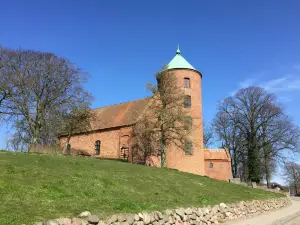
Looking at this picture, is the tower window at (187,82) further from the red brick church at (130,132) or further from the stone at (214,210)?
the stone at (214,210)

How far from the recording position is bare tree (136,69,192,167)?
108ft

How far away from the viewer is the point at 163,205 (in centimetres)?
1385

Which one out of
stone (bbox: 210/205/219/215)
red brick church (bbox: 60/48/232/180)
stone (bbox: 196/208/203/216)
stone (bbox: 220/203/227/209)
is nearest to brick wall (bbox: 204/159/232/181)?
red brick church (bbox: 60/48/232/180)

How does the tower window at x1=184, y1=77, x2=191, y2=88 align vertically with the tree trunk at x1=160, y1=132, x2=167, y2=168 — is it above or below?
above

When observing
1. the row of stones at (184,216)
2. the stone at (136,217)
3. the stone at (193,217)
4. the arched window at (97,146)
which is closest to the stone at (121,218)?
the row of stones at (184,216)

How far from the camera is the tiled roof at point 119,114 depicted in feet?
125

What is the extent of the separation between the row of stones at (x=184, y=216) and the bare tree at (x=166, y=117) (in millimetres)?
11876

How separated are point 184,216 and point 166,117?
19.8 m

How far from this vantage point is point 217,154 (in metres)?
46.7

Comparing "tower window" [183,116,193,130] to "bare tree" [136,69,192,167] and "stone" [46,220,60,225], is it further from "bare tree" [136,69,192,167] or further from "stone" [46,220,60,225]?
"stone" [46,220,60,225]

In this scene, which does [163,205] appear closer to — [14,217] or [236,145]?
[14,217]

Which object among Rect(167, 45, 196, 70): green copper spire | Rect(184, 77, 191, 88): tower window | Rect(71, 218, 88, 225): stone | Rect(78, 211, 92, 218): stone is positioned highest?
Rect(167, 45, 196, 70): green copper spire

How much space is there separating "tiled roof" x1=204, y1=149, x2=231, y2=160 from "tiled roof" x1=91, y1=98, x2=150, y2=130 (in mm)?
13153

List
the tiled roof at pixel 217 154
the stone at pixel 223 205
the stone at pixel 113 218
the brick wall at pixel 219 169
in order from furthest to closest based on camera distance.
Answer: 1. the tiled roof at pixel 217 154
2. the brick wall at pixel 219 169
3. the stone at pixel 223 205
4. the stone at pixel 113 218
